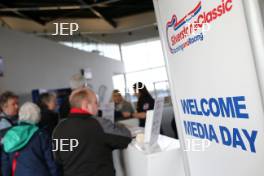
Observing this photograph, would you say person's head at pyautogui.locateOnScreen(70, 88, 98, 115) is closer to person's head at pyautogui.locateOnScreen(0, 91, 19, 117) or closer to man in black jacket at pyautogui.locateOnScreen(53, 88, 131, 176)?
man in black jacket at pyautogui.locateOnScreen(53, 88, 131, 176)

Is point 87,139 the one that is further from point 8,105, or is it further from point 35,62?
point 35,62

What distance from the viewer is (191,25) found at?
3.44ft

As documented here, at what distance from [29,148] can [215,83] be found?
154cm

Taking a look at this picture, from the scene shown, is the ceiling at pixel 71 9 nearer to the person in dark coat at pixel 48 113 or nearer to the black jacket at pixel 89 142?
the person in dark coat at pixel 48 113

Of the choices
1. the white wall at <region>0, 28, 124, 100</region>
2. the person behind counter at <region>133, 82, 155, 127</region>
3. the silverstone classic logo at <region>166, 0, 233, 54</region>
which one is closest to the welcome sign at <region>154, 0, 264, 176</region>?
the silverstone classic logo at <region>166, 0, 233, 54</region>

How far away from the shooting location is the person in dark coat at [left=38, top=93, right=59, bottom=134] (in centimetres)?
254

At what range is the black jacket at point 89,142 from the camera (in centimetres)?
165

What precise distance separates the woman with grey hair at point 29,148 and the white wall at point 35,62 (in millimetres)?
2500

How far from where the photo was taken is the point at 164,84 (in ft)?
28.9

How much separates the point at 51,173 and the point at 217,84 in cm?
162

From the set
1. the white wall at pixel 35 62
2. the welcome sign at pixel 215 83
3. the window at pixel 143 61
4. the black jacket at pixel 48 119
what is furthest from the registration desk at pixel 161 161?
the window at pixel 143 61

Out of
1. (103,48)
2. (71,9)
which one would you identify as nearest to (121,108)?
(71,9)

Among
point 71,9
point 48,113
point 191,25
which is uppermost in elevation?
point 71,9

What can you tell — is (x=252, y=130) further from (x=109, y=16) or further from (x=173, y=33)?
(x=109, y=16)
